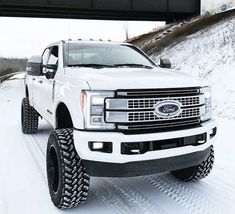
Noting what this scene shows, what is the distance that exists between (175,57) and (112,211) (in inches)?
529

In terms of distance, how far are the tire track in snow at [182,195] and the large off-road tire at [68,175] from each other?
3.55 feet

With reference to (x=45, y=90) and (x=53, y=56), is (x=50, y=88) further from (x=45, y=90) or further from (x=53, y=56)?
(x=53, y=56)

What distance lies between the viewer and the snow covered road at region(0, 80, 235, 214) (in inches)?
146

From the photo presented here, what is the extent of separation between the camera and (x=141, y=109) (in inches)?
131

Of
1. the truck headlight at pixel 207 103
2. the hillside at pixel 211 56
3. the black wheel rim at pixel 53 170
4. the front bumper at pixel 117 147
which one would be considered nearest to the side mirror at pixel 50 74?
the black wheel rim at pixel 53 170

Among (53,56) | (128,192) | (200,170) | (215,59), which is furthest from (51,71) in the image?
(215,59)

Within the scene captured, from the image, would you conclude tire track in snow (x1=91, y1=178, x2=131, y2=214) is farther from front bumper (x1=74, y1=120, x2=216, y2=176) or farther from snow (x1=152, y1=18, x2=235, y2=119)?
snow (x1=152, y1=18, x2=235, y2=119)

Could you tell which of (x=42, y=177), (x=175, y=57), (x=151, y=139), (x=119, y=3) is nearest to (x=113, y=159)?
(x=151, y=139)

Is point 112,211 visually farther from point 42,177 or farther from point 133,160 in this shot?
point 42,177

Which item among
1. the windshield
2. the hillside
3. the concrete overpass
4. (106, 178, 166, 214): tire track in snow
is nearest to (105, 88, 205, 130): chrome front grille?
(106, 178, 166, 214): tire track in snow

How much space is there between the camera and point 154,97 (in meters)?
3.38

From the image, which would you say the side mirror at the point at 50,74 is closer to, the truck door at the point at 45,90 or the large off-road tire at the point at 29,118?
the truck door at the point at 45,90

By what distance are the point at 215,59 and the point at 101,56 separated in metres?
8.91

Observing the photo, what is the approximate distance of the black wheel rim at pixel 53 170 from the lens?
12.4 feet
